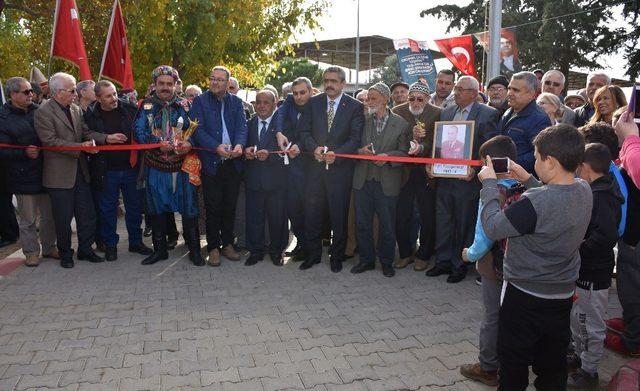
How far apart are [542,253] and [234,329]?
268cm

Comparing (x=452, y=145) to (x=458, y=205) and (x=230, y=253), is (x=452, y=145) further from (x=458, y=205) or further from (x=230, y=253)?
(x=230, y=253)

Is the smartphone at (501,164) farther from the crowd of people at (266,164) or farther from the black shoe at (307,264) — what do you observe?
the black shoe at (307,264)

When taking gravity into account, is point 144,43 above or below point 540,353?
above

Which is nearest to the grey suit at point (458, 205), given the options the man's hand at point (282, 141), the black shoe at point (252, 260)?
the man's hand at point (282, 141)

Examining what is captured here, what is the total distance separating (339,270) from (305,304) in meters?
1.22

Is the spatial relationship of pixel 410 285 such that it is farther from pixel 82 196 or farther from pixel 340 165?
pixel 82 196

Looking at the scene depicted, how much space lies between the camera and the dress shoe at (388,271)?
5.94 metres

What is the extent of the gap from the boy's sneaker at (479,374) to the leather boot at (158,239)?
4.19m

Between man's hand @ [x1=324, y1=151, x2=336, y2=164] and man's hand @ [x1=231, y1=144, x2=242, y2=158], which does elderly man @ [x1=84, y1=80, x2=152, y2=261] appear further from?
man's hand @ [x1=324, y1=151, x2=336, y2=164]

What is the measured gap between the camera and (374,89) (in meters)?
5.95

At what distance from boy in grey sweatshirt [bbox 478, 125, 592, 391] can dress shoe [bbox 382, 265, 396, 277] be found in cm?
296

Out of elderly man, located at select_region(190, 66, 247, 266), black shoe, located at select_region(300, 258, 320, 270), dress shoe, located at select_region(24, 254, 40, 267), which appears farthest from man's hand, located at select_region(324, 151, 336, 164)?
dress shoe, located at select_region(24, 254, 40, 267)

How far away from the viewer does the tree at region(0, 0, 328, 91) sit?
1026 cm

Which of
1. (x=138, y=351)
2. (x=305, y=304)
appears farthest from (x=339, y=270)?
(x=138, y=351)
